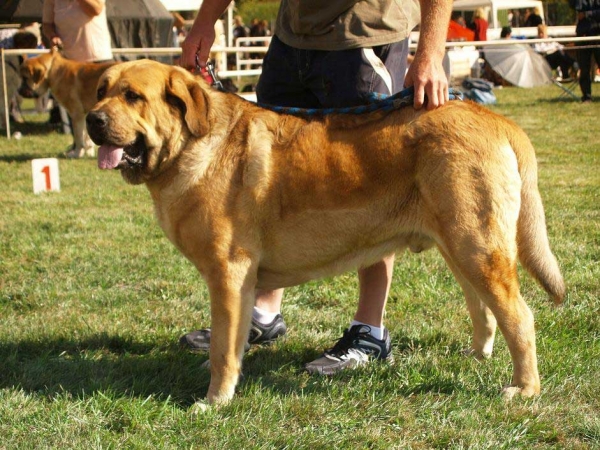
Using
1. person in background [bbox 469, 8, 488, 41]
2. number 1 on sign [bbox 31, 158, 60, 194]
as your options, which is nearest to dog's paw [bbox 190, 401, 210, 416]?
number 1 on sign [bbox 31, 158, 60, 194]

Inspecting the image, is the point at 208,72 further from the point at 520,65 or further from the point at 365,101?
the point at 520,65

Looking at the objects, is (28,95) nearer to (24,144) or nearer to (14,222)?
(24,144)

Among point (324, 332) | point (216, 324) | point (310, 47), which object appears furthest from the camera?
point (324, 332)

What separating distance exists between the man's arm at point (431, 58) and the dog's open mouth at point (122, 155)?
3.82 feet

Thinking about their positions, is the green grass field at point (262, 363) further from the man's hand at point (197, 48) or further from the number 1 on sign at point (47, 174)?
the number 1 on sign at point (47, 174)

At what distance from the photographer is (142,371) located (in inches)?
138

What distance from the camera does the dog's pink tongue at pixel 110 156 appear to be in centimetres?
307

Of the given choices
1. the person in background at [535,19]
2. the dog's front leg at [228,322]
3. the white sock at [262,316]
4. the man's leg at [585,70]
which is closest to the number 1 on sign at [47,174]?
the white sock at [262,316]

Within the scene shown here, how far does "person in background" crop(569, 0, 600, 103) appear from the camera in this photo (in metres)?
15.2

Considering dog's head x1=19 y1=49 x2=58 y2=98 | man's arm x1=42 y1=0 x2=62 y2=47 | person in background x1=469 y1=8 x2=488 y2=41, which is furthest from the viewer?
person in background x1=469 y1=8 x2=488 y2=41

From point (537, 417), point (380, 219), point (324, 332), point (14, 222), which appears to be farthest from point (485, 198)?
point (14, 222)

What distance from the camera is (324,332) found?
13.4 feet

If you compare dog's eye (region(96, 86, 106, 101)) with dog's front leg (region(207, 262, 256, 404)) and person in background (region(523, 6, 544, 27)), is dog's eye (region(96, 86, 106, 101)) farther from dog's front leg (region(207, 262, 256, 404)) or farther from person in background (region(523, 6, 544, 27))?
person in background (region(523, 6, 544, 27))

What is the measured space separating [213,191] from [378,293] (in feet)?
3.61
